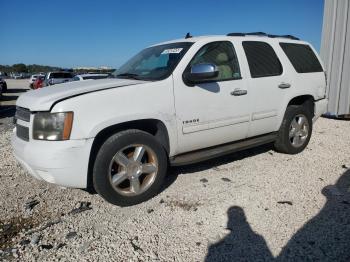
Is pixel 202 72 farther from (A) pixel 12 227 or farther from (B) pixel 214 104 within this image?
(A) pixel 12 227

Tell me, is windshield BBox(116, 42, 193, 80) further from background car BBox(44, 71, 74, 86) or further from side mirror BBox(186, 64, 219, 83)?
background car BBox(44, 71, 74, 86)

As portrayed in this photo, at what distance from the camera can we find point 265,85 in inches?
174

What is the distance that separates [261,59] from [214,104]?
1199 millimetres

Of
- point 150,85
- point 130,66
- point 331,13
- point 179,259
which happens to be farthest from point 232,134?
point 331,13

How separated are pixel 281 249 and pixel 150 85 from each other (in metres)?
2.05

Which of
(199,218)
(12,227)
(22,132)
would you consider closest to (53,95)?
(22,132)

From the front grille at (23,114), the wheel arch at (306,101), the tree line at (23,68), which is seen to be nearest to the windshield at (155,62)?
the front grille at (23,114)

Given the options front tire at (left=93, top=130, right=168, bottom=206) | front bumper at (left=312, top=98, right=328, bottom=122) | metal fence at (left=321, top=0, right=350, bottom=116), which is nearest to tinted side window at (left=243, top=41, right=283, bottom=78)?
front bumper at (left=312, top=98, right=328, bottom=122)

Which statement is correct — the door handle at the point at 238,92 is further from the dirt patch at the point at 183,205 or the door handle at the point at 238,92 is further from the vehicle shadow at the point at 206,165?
the dirt patch at the point at 183,205

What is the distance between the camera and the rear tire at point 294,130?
491 centimetres

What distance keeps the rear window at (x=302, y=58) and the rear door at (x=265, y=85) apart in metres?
0.33

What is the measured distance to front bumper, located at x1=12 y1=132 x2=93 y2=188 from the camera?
3.00 metres

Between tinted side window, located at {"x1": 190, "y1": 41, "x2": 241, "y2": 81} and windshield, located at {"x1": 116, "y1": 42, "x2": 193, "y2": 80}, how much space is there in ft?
0.76

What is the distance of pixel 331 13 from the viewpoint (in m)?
7.98
